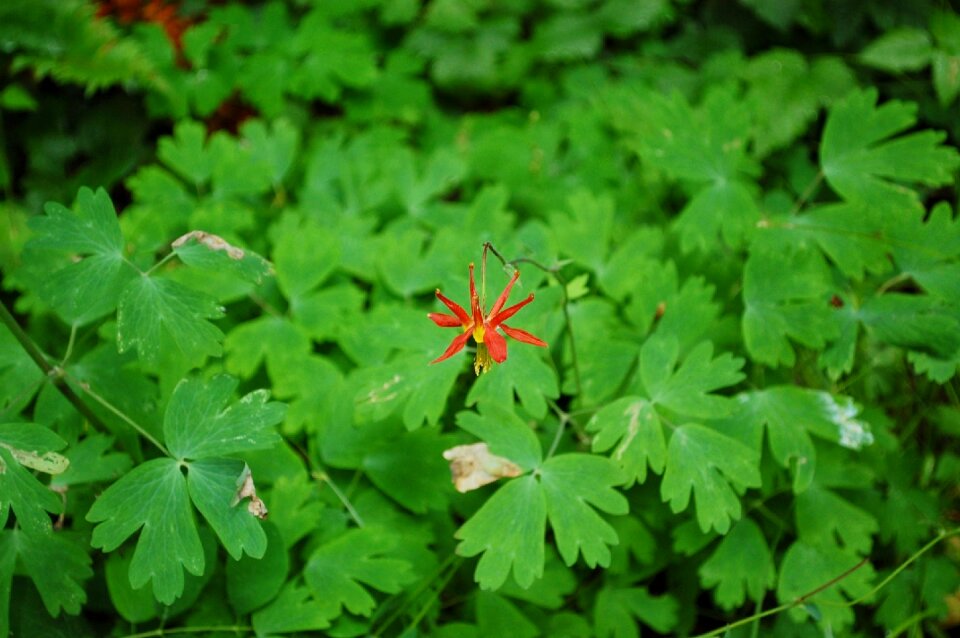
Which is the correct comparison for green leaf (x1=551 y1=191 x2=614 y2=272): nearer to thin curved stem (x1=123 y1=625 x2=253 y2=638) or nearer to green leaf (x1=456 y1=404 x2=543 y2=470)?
green leaf (x1=456 y1=404 x2=543 y2=470)

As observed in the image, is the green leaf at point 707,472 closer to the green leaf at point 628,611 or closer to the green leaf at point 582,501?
the green leaf at point 582,501

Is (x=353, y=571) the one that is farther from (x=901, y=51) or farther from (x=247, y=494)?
(x=901, y=51)

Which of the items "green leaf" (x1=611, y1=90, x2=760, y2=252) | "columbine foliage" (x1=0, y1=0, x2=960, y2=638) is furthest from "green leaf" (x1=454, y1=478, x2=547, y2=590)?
"green leaf" (x1=611, y1=90, x2=760, y2=252)

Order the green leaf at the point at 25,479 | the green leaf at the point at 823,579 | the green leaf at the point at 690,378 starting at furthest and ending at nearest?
1. the green leaf at the point at 823,579
2. the green leaf at the point at 690,378
3. the green leaf at the point at 25,479

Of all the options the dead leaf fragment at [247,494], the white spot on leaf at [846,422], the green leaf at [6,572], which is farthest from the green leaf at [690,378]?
the green leaf at [6,572]

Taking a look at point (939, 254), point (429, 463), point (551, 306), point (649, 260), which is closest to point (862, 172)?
point (939, 254)
